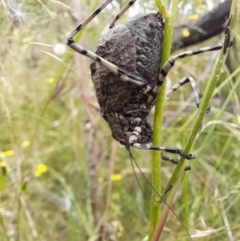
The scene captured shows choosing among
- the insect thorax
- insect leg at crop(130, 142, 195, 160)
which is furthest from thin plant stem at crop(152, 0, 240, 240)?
the insect thorax

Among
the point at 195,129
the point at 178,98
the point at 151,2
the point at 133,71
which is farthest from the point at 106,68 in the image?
the point at 178,98

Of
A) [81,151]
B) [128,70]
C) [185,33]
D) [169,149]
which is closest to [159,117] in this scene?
[169,149]

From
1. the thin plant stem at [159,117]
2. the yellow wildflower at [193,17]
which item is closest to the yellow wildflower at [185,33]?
the yellow wildflower at [193,17]

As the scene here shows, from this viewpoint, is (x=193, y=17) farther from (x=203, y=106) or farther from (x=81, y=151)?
(x=203, y=106)

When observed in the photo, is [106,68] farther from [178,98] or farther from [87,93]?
[178,98]

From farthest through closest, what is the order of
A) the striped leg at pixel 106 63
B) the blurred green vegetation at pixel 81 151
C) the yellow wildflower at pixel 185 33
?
the yellow wildflower at pixel 185 33 → the blurred green vegetation at pixel 81 151 → the striped leg at pixel 106 63

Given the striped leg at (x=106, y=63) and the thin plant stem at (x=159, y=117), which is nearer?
the thin plant stem at (x=159, y=117)

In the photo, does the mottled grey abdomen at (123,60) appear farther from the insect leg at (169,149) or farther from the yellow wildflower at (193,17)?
the yellow wildflower at (193,17)
